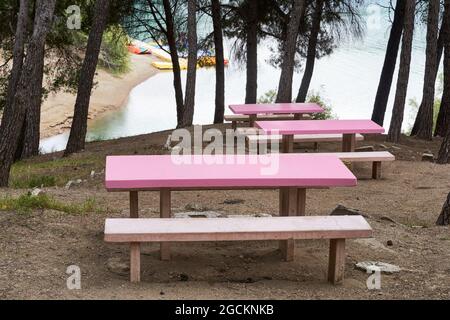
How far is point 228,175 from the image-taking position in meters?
5.40

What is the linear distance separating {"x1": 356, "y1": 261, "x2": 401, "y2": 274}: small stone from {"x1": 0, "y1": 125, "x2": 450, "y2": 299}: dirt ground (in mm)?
47

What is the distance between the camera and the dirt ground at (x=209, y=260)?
4.86 m

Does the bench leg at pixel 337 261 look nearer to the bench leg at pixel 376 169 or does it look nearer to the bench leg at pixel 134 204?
the bench leg at pixel 134 204

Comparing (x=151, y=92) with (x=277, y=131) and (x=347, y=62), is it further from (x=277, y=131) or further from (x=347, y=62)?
(x=277, y=131)

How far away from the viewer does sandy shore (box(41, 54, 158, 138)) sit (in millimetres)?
29500

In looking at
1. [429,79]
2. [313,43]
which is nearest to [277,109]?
[429,79]

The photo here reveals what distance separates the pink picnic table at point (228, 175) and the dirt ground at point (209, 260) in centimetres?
30

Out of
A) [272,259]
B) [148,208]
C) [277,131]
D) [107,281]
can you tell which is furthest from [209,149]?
[107,281]

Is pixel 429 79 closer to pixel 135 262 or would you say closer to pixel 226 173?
pixel 226 173

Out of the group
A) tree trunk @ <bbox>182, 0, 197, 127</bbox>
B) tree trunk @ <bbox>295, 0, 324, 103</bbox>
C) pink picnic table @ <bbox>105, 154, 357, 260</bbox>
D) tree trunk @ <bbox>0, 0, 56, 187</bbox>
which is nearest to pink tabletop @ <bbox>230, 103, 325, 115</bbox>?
tree trunk @ <bbox>182, 0, 197, 127</bbox>

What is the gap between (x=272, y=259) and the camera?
582 centimetres

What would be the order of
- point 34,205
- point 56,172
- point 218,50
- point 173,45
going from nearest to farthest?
point 34,205 < point 56,172 < point 218,50 < point 173,45

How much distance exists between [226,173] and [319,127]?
466 cm
